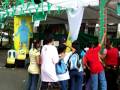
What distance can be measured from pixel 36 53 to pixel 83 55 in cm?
132

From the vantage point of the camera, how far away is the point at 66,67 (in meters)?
10.3

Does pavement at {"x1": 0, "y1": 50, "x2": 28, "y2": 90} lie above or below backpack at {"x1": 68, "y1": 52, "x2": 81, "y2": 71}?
below

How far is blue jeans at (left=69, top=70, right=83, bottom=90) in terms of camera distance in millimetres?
10539

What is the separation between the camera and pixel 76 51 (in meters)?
10.7

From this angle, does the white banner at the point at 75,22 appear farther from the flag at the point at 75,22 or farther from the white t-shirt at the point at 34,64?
the white t-shirt at the point at 34,64

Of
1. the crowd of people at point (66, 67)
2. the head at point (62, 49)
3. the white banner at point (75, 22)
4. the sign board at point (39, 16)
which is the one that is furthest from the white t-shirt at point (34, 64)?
the sign board at point (39, 16)

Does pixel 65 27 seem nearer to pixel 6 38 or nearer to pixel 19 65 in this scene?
pixel 19 65

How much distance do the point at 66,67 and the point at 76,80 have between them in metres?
0.68

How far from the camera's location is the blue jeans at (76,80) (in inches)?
415

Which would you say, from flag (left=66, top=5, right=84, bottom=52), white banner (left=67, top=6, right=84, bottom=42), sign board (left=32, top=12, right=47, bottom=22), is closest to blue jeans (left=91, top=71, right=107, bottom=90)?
flag (left=66, top=5, right=84, bottom=52)

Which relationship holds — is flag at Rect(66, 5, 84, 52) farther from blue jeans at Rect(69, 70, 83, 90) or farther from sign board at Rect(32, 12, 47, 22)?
sign board at Rect(32, 12, 47, 22)

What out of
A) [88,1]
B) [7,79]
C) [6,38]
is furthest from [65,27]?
[6,38]

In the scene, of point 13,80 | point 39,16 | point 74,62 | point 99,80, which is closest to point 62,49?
point 74,62

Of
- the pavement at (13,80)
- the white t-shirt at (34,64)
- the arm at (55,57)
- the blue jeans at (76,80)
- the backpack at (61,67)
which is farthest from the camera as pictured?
the pavement at (13,80)
